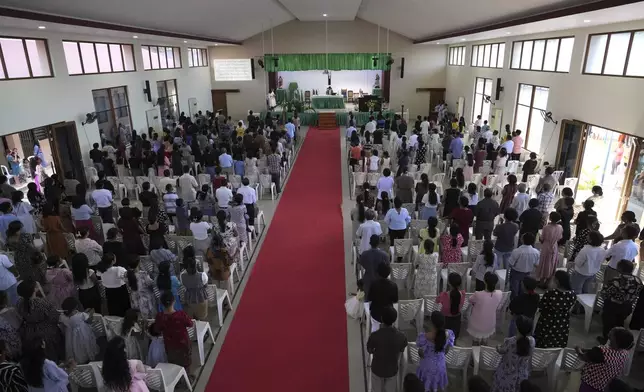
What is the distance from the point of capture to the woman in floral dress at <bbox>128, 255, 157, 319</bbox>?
16.7 feet

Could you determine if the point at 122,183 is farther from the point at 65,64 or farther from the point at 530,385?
the point at 530,385

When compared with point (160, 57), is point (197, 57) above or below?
above

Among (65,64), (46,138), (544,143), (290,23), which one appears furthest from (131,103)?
(544,143)

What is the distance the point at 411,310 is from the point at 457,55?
19.4 m

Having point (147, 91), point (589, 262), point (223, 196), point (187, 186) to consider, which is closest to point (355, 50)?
point (147, 91)

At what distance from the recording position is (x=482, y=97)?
18297 millimetres

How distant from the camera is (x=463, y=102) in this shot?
2034 centimetres

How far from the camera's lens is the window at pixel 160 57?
54.3ft

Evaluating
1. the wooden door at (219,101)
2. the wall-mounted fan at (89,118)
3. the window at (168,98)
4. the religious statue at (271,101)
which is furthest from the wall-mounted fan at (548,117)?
the wooden door at (219,101)

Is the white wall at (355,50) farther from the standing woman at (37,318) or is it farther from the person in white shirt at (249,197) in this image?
the standing woman at (37,318)

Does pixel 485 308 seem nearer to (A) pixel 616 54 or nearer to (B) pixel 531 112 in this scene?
(A) pixel 616 54

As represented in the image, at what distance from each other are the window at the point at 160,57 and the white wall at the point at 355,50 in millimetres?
4581

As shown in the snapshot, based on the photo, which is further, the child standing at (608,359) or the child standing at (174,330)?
the child standing at (174,330)

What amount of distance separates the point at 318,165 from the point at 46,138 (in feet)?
25.7
